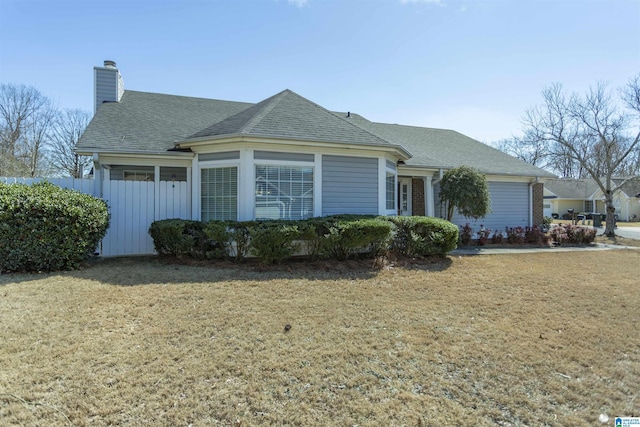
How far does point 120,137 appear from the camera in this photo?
9461mm

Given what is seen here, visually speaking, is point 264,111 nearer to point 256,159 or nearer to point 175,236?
point 256,159

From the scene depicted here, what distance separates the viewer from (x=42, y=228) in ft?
20.2

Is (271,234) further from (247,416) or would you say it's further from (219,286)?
(247,416)

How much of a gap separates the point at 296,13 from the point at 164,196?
6.95 m

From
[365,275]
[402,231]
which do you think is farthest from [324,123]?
[365,275]

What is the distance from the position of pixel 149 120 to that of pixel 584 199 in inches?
1810

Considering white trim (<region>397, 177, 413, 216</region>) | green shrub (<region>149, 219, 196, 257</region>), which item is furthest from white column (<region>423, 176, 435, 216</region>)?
green shrub (<region>149, 219, 196, 257</region>)

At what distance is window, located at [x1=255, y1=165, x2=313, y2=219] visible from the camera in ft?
27.0

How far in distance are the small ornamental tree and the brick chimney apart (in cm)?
1270

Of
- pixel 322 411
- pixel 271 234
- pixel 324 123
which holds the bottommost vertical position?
pixel 322 411

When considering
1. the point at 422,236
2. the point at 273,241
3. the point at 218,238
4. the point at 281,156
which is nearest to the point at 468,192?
the point at 422,236

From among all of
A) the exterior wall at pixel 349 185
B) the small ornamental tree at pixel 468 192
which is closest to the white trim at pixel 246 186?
the exterior wall at pixel 349 185

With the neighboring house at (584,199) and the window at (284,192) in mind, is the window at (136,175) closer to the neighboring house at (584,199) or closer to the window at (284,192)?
the window at (284,192)

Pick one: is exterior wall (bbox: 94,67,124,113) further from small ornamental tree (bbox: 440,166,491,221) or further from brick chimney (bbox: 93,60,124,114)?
small ornamental tree (bbox: 440,166,491,221)
